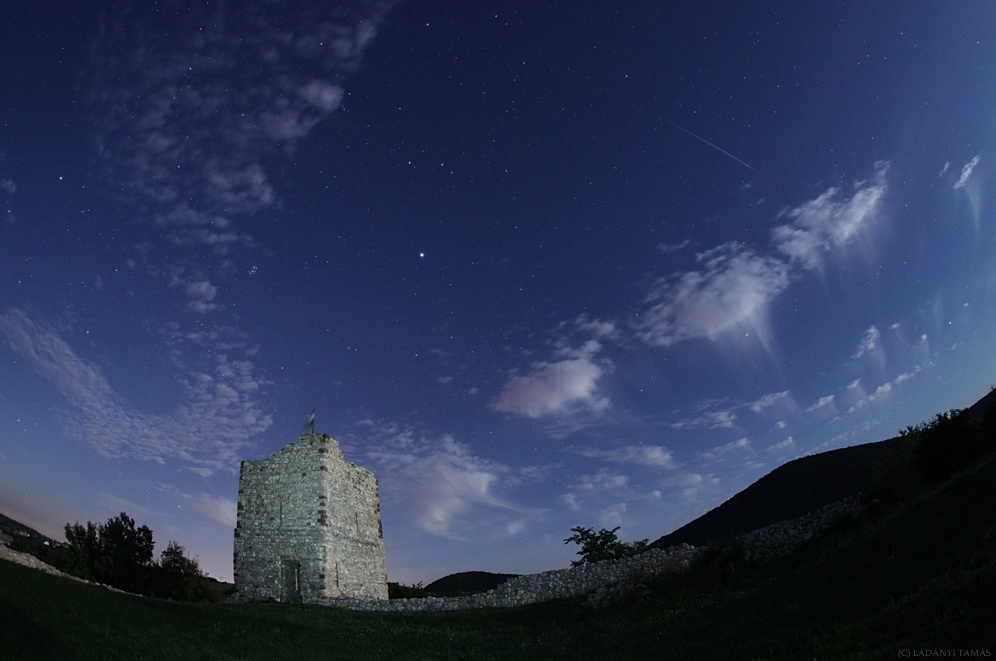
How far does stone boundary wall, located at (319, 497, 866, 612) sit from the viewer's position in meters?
24.0

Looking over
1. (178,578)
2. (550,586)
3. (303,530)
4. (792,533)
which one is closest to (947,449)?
(792,533)

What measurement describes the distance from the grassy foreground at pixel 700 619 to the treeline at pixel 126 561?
11.9 meters

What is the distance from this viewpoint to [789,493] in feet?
233

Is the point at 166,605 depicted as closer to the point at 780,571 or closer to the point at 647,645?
the point at 647,645

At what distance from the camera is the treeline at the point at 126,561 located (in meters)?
29.5

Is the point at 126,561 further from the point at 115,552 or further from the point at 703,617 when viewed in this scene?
the point at 703,617

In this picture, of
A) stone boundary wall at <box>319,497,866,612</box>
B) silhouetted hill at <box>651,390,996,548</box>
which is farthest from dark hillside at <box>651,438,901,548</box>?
stone boundary wall at <box>319,497,866,612</box>

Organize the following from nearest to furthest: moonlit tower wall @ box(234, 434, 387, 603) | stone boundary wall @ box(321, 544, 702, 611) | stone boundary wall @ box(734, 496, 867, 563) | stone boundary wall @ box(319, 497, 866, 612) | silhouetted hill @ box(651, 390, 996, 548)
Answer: stone boundary wall @ box(734, 496, 867, 563) → stone boundary wall @ box(319, 497, 866, 612) → stone boundary wall @ box(321, 544, 702, 611) → moonlit tower wall @ box(234, 434, 387, 603) → silhouetted hill @ box(651, 390, 996, 548)

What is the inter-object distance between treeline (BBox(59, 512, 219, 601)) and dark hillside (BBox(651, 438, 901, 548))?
51288mm

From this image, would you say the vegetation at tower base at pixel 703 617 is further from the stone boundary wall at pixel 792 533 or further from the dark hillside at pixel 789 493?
the dark hillside at pixel 789 493

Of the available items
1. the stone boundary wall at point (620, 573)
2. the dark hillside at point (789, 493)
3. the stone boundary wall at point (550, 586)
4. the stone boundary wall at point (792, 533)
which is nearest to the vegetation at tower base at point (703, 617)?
the stone boundary wall at point (792, 533)

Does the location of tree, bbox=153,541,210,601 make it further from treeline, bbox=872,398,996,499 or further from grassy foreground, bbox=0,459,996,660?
treeline, bbox=872,398,996,499

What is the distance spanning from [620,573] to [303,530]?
1710cm

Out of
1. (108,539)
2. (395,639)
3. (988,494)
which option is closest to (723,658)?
(988,494)
